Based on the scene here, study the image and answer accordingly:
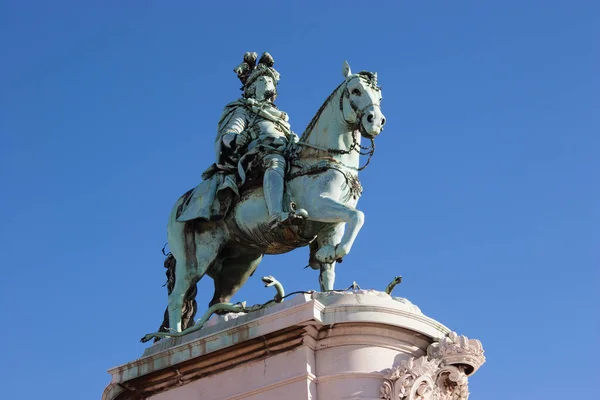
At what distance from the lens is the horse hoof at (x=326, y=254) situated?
17219 mm

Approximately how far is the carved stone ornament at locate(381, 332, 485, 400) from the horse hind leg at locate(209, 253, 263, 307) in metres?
3.83

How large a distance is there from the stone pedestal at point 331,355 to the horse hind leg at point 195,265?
71.8 inches

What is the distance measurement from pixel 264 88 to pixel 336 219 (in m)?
3.51

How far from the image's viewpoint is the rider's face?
2008 cm

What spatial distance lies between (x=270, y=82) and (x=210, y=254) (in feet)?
10.3

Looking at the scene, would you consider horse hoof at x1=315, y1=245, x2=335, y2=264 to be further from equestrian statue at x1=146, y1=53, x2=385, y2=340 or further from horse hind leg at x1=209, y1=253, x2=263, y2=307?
horse hind leg at x1=209, y1=253, x2=263, y2=307

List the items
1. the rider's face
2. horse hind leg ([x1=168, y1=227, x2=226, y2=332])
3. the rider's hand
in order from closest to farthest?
horse hind leg ([x1=168, y1=227, x2=226, y2=332]) → the rider's hand → the rider's face

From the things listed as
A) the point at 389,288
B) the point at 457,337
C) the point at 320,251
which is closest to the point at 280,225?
the point at 320,251

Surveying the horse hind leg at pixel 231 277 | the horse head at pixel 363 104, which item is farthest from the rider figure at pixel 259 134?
the horse hind leg at pixel 231 277

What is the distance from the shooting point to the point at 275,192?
17703mm

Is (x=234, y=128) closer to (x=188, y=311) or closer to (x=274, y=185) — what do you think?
(x=274, y=185)

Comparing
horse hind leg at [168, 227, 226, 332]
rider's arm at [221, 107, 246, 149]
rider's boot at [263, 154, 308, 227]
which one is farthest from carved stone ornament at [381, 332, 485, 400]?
rider's arm at [221, 107, 246, 149]

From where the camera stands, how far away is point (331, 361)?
1595 cm

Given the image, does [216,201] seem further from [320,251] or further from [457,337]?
[457,337]
